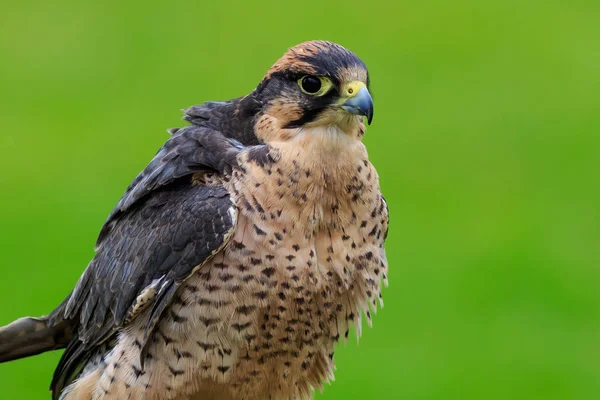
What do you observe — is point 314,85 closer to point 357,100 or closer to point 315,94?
point 315,94

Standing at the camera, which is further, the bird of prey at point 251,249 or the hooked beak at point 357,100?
the bird of prey at point 251,249

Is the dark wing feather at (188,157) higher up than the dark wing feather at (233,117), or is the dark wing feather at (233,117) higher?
the dark wing feather at (233,117)

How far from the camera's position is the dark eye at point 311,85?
4.25m

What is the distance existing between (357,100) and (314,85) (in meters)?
0.23

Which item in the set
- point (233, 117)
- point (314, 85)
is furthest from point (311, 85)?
point (233, 117)

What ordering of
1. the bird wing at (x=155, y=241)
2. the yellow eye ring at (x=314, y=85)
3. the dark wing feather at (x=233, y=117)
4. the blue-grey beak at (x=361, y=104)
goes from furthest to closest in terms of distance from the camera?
1. the dark wing feather at (x=233, y=117)
2. the bird wing at (x=155, y=241)
3. the yellow eye ring at (x=314, y=85)
4. the blue-grey beak at (x=361, y=104)

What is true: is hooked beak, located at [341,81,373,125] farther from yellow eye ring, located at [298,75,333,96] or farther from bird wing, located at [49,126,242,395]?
bird wing, located at [49,126,242,395]

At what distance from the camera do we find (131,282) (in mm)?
4609

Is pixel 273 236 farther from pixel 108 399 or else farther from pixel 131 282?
pixel 108 399

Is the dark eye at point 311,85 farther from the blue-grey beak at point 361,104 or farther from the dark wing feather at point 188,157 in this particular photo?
the dark wing feather at point 188,157

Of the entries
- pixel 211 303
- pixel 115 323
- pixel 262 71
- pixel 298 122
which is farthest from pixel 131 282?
pixel 262 71

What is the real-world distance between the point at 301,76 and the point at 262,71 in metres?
7.37

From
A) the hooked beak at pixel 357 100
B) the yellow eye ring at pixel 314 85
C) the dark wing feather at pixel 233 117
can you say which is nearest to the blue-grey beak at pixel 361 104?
the hooked beak at pixel 357 100

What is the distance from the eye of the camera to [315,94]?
14.0 feet
